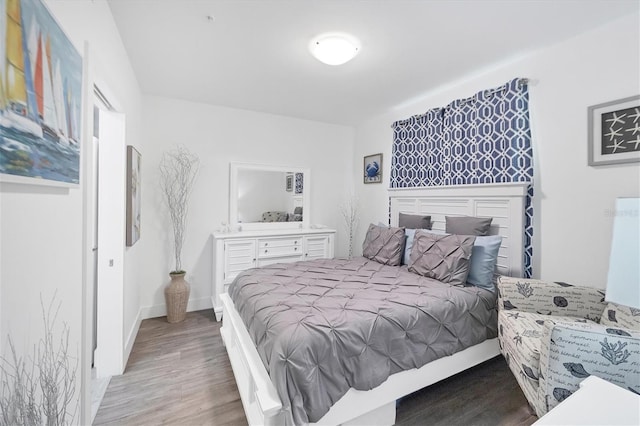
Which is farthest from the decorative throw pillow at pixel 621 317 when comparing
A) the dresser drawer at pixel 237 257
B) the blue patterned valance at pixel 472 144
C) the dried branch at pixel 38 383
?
the dresser drawer at pixel 237 257

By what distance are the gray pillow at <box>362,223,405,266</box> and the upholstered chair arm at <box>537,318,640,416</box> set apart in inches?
62.8

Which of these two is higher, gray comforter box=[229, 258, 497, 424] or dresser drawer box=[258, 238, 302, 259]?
dresser drawer box=[258, 238, 302, 259]

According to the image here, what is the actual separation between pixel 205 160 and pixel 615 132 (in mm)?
3931

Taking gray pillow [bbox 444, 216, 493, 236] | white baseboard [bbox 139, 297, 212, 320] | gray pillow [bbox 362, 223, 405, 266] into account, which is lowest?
white baseboard [bbox 139, 297, 212, 320]

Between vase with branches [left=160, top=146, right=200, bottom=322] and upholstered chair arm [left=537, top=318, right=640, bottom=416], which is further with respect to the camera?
vase with branches [left=160, top=146, right=200, bottom=322]

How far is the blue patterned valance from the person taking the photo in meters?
2.46

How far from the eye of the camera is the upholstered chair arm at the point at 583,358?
1.25 m

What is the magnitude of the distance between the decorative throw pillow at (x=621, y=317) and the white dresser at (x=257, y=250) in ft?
9.19

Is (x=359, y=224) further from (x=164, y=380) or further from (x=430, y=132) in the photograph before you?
(x=164, y=380)

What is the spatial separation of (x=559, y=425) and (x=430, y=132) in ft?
9.99

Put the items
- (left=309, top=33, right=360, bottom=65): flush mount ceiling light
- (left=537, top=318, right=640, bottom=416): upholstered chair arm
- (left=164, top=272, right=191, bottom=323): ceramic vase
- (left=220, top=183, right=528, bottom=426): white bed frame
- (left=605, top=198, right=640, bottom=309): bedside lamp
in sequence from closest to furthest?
(left=605, top=198, right=640, bottom=309): bedside lamp, (left=537, top=318, right=640, bottom=416): upholstered chair arm, (left=220, top=183, right=528, bottom=426): white bed frame, (left=309, top=33, right=360, bottom=65): flush mount ceiling light, (left=164, top=272, right=191, bottom=323): ceramic vase

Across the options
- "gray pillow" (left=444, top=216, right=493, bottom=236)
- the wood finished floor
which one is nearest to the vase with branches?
the wood finished floor

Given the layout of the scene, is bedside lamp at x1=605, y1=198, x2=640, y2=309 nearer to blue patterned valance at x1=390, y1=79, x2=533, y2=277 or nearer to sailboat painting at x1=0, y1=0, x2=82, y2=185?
blue patterned valance at x1=390, y1=79, x2=533, y2=277

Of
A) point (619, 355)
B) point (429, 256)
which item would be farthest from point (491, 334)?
point (619, 355)
